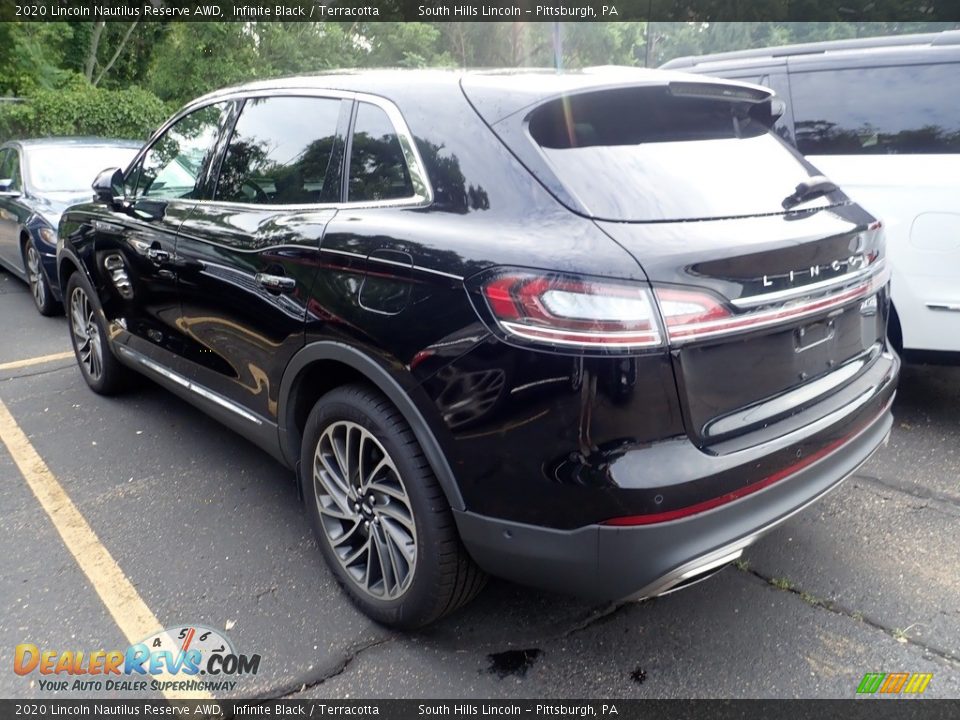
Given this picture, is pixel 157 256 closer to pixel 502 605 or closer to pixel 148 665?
pixel 148 665

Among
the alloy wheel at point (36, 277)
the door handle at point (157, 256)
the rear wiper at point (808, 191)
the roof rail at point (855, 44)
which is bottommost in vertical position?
the alloy wheel at point (36, 277)

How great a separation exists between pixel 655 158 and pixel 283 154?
4.99 feet

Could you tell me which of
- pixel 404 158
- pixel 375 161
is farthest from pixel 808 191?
pixel 375 161

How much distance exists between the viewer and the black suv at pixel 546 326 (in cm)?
Answer: 189

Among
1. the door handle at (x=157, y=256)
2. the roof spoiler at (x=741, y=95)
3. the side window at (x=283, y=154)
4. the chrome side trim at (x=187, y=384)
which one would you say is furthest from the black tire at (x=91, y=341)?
the roof spoiler at (x=741, y=95)

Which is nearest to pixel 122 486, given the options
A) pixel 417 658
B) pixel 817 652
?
pixel 417 658

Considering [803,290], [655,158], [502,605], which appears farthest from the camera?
[502,605]

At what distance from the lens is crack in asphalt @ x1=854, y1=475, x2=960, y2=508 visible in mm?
3301

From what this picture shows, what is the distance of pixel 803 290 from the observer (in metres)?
2.13

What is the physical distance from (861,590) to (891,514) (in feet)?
2.12

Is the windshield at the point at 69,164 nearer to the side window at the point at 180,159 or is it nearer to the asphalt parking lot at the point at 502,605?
the side window at the point at 180,159

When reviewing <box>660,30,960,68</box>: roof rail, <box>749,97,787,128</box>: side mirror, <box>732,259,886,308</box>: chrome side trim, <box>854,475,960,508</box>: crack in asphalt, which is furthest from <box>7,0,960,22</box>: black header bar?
<box>732,259,886,308</box>: chrome side trim

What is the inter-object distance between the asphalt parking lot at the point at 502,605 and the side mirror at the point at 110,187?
58.0 inches

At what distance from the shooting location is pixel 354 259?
7.78 feet
